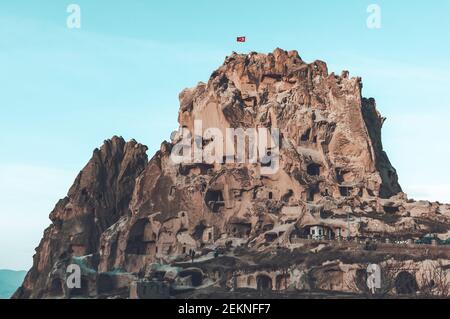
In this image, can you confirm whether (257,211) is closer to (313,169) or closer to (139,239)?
(313,169)

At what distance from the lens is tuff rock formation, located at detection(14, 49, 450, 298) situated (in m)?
165

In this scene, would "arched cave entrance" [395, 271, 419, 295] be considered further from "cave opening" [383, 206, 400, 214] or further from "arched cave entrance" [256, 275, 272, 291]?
"cave opening" [383, 206, 400, 214]

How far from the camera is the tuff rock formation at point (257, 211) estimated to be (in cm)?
16512

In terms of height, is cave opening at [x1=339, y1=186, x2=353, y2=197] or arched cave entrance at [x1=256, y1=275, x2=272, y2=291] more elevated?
cave opening at [x1=339, y1=186, x2=353, y2=197]

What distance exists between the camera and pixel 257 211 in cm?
17912

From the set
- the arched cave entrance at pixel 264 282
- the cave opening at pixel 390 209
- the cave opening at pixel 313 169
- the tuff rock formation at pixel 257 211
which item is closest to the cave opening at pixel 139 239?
the tuff rock formation at pixel 257 211

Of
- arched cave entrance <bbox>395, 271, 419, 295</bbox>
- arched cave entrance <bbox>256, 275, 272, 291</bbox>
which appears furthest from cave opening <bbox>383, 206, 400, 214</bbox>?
arched cave entrance <bbox>256, 275, 272, 291</bbox>

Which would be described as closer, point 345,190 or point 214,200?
point 214,200

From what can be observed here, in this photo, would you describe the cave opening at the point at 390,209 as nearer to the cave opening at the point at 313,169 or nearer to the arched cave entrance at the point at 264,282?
the cave opening at the point at 313,169

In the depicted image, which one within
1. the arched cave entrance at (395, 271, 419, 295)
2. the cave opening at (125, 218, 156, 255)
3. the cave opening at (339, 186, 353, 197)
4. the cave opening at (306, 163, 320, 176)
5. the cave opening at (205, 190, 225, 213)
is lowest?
the arched cave entrance at (395, 271, 419, 295)

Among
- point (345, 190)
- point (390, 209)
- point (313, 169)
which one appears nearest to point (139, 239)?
point (313, 169)

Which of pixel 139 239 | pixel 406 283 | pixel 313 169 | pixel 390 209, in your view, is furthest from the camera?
pixel 139 239

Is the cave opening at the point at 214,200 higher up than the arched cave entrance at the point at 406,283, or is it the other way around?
the cave opening at the point at 214,200
